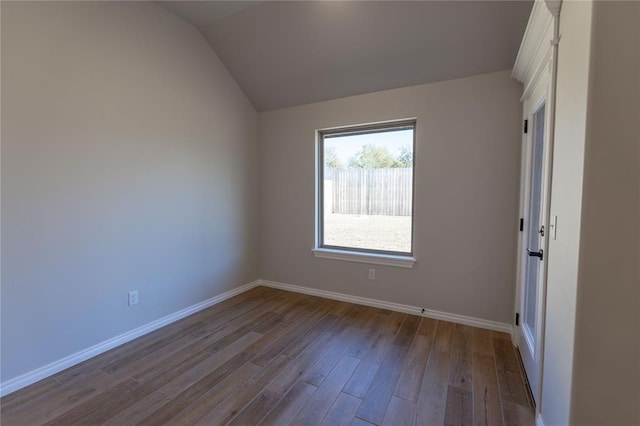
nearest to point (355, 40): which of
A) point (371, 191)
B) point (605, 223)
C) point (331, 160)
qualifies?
point (331, 160)

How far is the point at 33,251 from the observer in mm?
1929

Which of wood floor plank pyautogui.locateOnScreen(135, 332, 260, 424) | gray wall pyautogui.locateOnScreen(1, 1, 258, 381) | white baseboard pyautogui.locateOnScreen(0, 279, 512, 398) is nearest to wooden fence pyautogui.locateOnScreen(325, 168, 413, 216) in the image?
white baseboard pyautogui.locateOnScreen(0, 279, 512, 398)

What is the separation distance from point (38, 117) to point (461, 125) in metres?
3.36

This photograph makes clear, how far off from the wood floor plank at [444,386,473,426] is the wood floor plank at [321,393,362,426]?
1.68 ft

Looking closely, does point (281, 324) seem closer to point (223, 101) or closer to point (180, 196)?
point (180, 196)

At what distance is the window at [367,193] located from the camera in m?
3.12

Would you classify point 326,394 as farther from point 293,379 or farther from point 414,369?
point 414,369

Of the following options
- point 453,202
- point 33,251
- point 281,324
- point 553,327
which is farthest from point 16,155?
point 453,202

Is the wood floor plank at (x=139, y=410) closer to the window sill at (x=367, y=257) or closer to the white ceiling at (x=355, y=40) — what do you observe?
the window sill at (x=367, y=257)

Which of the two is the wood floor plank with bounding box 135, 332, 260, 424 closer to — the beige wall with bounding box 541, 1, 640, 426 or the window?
the window

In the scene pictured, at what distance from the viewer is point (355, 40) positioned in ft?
8.68

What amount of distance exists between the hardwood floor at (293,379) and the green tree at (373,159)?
170cm

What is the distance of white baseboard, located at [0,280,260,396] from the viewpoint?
185 centimetres

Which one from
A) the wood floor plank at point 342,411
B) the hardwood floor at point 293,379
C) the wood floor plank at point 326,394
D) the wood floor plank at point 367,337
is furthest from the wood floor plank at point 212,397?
the wood floor plank at point 367,337
